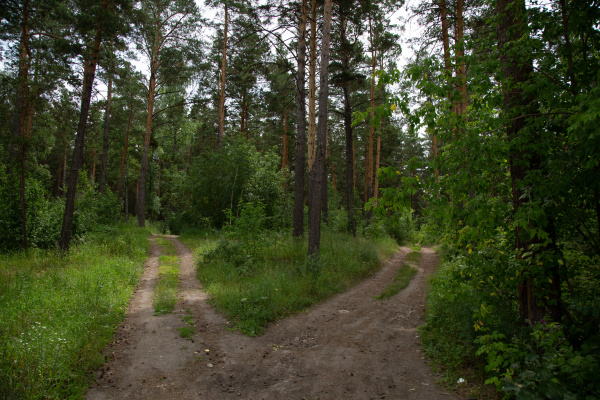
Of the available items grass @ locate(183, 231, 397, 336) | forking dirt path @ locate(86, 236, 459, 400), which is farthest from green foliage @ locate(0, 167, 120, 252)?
forking dirt path @ locate(86, 236, 459, 400)

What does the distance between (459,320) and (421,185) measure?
2957 mm

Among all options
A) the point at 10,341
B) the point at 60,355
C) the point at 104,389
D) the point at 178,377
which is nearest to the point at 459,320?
the point at 178,377

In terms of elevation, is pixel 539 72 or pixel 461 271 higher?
pixel 539 72

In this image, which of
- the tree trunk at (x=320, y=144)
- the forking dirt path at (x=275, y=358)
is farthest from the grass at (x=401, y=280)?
the tree trunk at (x=320, y=144)

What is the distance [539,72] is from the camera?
3.92 m

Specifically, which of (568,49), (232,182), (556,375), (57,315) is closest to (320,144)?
(568,49)

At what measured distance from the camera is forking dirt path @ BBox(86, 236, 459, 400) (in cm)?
436

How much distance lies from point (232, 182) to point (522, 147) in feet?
53.2

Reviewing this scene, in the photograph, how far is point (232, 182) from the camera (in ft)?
61.1

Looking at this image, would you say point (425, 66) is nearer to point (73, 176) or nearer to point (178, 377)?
point (178, 377)

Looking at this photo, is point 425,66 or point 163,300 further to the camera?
point 163,300

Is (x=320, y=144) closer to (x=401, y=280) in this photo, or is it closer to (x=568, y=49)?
(x=401, y=280)

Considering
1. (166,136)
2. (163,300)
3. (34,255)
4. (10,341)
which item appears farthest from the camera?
(166,136)

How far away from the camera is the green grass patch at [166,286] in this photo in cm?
761
